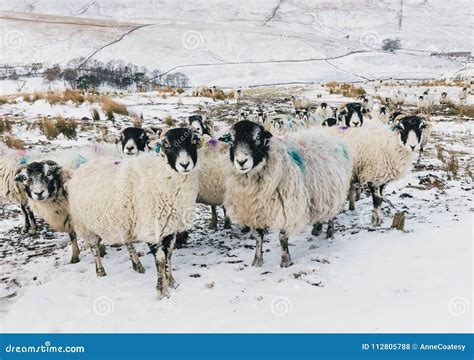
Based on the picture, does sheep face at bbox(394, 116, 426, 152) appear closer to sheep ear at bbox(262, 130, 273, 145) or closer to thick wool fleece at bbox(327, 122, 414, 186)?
thick wool fleece at bbox(327, 122, 414, 186)

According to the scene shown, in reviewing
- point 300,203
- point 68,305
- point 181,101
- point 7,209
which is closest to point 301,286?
point 300,203

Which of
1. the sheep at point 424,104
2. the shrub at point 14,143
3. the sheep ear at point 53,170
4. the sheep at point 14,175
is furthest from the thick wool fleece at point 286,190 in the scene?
the sheep at point 424,104

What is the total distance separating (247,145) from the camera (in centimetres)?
475

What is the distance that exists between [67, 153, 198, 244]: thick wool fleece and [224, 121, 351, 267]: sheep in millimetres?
757

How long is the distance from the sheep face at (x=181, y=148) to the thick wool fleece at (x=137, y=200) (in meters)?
0.18

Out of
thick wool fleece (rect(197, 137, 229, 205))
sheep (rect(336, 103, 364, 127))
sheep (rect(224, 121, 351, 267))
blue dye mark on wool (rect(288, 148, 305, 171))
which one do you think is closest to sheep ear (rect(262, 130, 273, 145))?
sheep (rect(224, 121, 351, 267))

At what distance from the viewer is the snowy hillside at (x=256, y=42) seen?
6009 centimetres

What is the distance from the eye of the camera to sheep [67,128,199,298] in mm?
4398

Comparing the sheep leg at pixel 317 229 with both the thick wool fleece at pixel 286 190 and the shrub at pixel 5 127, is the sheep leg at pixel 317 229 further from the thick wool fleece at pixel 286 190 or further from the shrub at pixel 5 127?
the shrub at pixel 5 127

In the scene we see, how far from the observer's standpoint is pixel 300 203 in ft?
17.1

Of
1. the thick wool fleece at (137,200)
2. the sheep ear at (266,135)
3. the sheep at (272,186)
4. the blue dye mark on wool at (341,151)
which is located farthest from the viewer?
the blue dye mark on wool at (341,151)

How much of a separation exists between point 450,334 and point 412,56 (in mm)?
79334

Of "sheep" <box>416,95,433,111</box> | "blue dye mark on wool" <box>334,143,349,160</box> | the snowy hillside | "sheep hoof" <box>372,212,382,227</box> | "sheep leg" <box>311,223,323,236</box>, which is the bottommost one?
"sheep leg" <box>311,223,323,236</box>

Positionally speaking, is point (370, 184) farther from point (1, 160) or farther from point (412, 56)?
point (412, 56)
